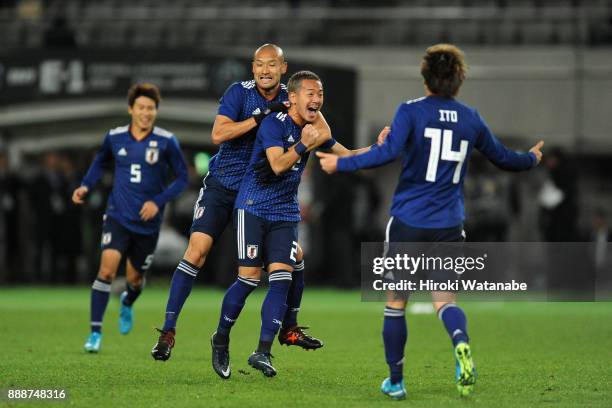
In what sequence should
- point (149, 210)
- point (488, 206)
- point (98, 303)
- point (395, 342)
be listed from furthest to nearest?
1. point (488, 206)
2. point (149, 210)
3. point (98, 303)
4. point (395, 342)

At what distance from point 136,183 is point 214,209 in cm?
214

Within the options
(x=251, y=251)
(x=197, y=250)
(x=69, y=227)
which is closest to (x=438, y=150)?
(x=251, y=251)

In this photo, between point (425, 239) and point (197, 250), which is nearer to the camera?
point (425, 239)

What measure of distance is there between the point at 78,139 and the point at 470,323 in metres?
10.3

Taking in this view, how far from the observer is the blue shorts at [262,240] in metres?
8.52

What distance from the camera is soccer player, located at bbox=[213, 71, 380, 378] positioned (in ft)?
27.4

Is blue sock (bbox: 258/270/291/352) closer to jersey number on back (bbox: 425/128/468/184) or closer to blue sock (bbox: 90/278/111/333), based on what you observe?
jersey number on back (bbox: 425/128/468/184)

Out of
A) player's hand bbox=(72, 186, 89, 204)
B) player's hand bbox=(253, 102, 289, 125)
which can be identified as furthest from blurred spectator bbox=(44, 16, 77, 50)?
player's hand bbox=(253, 102, 289, 125)

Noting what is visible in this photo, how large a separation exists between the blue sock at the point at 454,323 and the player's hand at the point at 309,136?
139cm

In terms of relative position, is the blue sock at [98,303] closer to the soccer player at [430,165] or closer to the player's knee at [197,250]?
the player's knee at [197,250]

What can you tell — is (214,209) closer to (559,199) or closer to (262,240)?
(262,240)

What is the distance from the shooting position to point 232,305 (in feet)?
28.3


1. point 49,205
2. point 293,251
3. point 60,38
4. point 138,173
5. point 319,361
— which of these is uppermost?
point 60,38

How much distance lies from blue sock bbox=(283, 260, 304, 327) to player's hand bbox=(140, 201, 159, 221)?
2.19 meters
